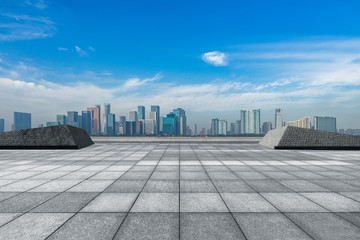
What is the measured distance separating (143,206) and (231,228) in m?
2.52

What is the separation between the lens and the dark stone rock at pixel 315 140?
62.3 ft

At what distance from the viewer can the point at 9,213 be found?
4.93 meters

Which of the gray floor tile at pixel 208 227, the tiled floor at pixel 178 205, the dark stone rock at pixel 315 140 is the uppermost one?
the dark stone rock at pixel 315 140

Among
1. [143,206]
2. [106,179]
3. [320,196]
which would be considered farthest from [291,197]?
[106,179]

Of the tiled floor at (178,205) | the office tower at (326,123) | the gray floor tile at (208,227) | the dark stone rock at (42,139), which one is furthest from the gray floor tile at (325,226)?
the office tower at (326,123)

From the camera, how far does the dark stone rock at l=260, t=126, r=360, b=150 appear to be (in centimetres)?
1898

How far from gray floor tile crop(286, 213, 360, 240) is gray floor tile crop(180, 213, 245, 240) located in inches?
63.7

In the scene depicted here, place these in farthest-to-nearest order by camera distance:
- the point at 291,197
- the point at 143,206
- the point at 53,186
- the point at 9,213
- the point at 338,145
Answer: the point at 338,145 < the point at 53,186 < the point at 291,197 < the point at 143,206 < the point at 9,213

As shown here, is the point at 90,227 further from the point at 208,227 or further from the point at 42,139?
the point at 42,139

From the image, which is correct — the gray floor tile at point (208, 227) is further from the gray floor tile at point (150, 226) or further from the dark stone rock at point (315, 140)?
the dark stone rock at point (315, 140)

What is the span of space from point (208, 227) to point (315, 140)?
20175 millimetres

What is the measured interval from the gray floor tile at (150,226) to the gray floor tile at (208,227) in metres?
0.21

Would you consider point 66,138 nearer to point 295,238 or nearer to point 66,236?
point 66,236

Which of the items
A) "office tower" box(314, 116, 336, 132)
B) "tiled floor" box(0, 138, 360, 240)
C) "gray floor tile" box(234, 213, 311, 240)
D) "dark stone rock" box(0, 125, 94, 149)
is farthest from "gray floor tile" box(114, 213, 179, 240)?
"office tower" box(314, 116, 336, 132)
